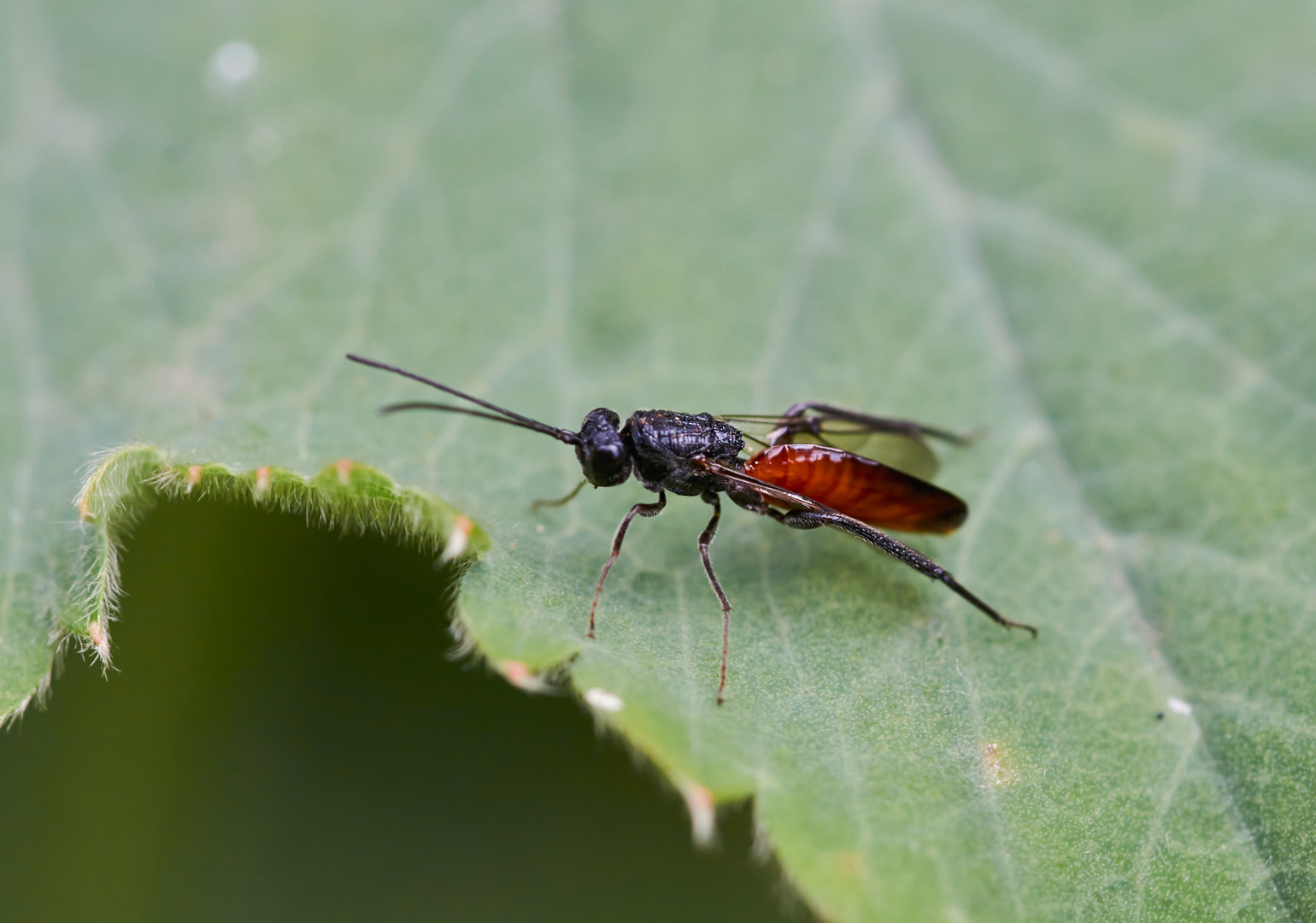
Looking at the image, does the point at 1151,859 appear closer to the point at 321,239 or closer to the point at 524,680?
the point at 524,680

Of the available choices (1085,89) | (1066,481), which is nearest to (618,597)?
(1066,481)

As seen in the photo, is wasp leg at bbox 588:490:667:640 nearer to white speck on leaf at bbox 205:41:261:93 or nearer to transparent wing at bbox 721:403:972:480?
transparent wing at bbox 721:403:972:480

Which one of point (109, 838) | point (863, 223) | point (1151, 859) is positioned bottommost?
point (1151, 859)

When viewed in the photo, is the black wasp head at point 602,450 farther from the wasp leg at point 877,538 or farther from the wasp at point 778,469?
the wasp leg at point 877,538

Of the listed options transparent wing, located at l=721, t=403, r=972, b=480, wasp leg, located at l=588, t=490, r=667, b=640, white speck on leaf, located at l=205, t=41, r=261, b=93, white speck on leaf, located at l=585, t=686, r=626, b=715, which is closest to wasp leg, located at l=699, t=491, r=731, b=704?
wasp leg, located at l=588, t=490, r=667, b=640

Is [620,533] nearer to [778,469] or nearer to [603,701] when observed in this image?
[778,469]

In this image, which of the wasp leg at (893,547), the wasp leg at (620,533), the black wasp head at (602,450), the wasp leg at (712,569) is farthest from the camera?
the black wasp head at (602,450)

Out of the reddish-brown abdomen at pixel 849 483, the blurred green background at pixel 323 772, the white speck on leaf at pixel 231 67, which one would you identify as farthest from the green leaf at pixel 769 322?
the blurred green background at pixel 323 772
